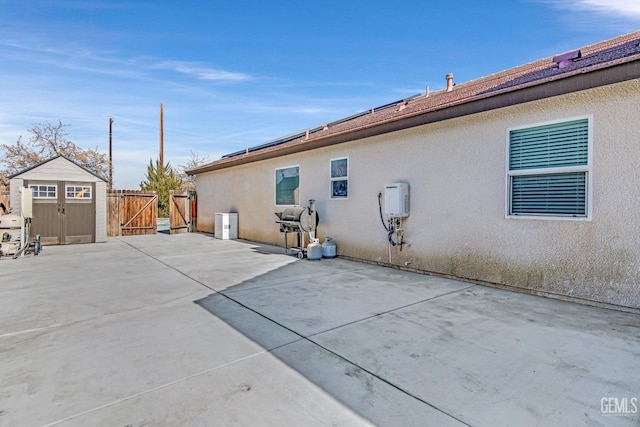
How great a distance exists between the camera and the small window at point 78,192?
997 cm

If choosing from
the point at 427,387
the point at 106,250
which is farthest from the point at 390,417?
the point at 106,250

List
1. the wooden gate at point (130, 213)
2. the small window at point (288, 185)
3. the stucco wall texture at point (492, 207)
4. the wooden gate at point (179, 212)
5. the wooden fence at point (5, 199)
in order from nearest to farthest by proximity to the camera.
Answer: the stucco wall texture at point (492, 207), the small window at point (288, 185), the wooden fence at point (5, 199), the wooden gate at point (130, 213), the wooden gate at point (179, 212)

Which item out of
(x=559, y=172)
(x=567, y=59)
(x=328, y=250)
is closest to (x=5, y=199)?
A: (x=328, y=250)

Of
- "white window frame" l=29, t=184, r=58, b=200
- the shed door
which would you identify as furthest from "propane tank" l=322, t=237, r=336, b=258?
"white window frame" l=29, t=184, r=58, b=200

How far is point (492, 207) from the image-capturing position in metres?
4.98

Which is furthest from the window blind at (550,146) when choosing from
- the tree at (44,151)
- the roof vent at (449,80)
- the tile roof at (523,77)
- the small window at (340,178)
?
the tree at (44,151)

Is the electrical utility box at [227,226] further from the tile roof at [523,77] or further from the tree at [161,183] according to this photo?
the tree at [161,183]

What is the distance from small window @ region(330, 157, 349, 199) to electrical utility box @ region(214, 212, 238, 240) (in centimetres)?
531

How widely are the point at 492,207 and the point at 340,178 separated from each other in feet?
11.8

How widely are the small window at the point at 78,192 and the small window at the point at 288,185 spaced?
20.4ft

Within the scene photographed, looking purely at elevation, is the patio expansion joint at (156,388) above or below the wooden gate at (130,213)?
below

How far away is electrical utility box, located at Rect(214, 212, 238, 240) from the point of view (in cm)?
1164

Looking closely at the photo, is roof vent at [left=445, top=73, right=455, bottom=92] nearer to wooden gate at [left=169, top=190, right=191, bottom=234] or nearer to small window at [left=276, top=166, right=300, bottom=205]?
small window at [left=276, top=166, right=300, bottom=205]

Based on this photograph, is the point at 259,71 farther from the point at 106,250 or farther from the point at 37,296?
the point at 37,296
